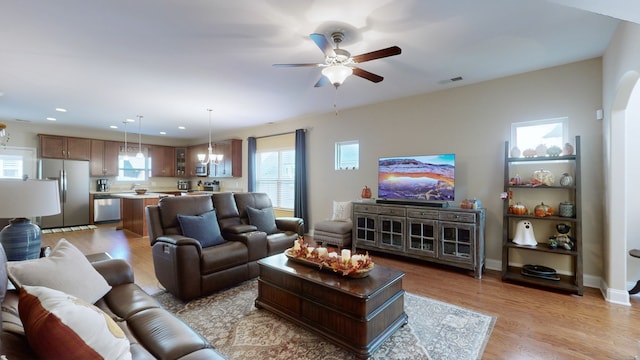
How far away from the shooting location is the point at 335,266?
7.61 ft

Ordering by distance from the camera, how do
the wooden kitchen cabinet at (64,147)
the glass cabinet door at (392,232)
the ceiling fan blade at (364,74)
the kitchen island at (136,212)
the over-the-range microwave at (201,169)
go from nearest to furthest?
the ceiling fan blade at (364,74)
the glass cabinet door at (392,232)
the kitchen island at (136,212)
the wooden kitchen cabinet at (64,147)
the over-the-range microwave at (201,169)

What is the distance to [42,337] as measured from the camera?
0.92 m

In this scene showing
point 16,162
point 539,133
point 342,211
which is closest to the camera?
point 539,133

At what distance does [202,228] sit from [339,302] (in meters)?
2.01

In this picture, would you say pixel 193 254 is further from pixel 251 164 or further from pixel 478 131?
pixel 251 164

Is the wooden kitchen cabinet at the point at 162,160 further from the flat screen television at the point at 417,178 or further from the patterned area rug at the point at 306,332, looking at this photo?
→ the flat screen television at the point at 417,178

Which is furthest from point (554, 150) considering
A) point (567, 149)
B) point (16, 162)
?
point (16, 162)

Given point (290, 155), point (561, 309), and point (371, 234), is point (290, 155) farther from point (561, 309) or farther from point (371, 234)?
point (561, 309)

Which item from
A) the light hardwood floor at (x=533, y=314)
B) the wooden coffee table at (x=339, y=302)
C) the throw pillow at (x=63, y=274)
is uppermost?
the throw pillow at (x=63, y=274)

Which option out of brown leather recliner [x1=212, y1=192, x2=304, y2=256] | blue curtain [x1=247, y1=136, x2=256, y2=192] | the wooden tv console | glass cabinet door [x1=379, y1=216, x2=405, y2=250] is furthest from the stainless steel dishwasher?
glass cabinet door [x1=379, y1=216, x2=405, y2=250]

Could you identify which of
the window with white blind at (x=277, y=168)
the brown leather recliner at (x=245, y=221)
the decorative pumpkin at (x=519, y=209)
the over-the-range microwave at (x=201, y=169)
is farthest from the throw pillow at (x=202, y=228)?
the over-the-range microwave at (x=201, y=169)

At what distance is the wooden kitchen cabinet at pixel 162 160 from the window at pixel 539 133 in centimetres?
922

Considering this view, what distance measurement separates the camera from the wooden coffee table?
1989mm

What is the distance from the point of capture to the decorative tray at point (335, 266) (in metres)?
2.24
